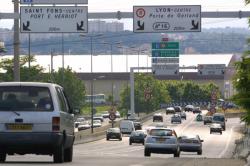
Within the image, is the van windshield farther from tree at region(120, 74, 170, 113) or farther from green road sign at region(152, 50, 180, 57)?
tree at region(120, 74, 170, 113)

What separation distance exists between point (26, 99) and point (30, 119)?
1.75 feet

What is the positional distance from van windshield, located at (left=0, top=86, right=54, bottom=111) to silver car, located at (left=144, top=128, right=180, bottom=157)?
910 inches

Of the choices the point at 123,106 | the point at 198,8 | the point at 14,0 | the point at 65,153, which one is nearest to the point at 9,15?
the point at 14,0

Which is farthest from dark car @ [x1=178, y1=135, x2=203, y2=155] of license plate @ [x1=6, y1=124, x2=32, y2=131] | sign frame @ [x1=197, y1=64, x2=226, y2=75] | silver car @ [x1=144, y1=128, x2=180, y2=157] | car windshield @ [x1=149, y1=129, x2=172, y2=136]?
sign frame @ [x1=197, y1=64, x2=226, y2=75]

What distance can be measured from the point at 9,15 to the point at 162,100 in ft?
481

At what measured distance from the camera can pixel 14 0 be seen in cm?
4831

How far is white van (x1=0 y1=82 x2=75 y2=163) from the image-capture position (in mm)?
23297

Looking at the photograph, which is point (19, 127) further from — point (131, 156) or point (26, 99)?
point (131, 156)

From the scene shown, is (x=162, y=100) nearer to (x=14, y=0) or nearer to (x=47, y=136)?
(x=14, y=0)

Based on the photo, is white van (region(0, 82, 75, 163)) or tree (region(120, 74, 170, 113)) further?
tree (region(120, 74, 170, 113))

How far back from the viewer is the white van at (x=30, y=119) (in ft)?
76.4

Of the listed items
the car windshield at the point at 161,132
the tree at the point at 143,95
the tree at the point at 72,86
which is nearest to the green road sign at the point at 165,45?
the car windshield at the point at 161,132

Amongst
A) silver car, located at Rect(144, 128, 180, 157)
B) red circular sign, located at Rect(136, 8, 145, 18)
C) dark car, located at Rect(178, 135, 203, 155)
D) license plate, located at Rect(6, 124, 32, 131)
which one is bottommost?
dark car, located at Rect(178, 135, 203, 155)

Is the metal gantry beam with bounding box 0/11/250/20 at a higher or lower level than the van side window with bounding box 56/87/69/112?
higher
